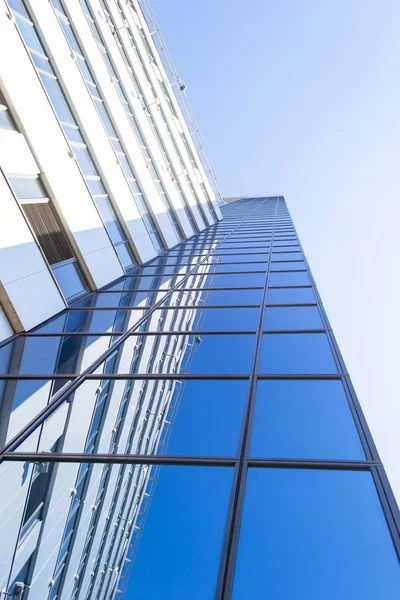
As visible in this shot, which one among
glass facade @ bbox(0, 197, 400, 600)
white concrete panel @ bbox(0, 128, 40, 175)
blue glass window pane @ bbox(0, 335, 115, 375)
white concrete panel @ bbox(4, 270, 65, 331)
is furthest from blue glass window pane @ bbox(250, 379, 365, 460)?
white concrete panel @ bbox(0, 128, 40, 175)

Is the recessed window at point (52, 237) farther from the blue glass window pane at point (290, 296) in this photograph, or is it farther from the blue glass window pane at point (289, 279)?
the blue glass window pane at point (289, 279)

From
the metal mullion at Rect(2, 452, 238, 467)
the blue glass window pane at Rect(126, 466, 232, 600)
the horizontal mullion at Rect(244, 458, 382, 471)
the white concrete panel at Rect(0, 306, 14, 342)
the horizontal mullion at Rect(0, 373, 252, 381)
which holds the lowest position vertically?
the blue glass window pane at Rect(126, 466, 232, 600)

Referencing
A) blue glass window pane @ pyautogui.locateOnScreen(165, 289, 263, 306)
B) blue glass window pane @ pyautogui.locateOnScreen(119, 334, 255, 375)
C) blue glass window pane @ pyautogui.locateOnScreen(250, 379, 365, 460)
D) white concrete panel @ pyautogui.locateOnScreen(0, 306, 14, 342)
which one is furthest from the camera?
blue glass window pane @ pyautogui.locateOnScreen(165, 289, 263, 306)

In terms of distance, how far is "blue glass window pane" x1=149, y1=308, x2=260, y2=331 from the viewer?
34.7ft

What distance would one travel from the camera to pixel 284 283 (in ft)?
46.8

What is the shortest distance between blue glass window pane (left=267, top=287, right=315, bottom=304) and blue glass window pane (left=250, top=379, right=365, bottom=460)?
4.83m

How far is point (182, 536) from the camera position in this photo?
4.75 m

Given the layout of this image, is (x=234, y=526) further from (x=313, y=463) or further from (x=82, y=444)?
(x=82, y=444)

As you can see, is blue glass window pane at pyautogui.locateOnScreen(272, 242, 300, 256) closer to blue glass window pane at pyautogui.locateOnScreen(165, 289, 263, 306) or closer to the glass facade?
blue glass window pane at pyautogui.locateOnScreen(165, 289, 263, 306)

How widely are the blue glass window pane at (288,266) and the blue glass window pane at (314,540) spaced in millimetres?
11118

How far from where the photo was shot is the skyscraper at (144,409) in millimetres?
4465

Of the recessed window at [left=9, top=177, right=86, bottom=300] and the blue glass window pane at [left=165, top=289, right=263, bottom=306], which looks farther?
the blue glass window pane at [left=165, top=289, right=263, bottom=306]

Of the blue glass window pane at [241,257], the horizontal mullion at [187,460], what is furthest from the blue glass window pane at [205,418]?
the blue glass window pane at [241,257]

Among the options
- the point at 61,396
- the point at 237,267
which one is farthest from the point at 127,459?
the point at 237,267
